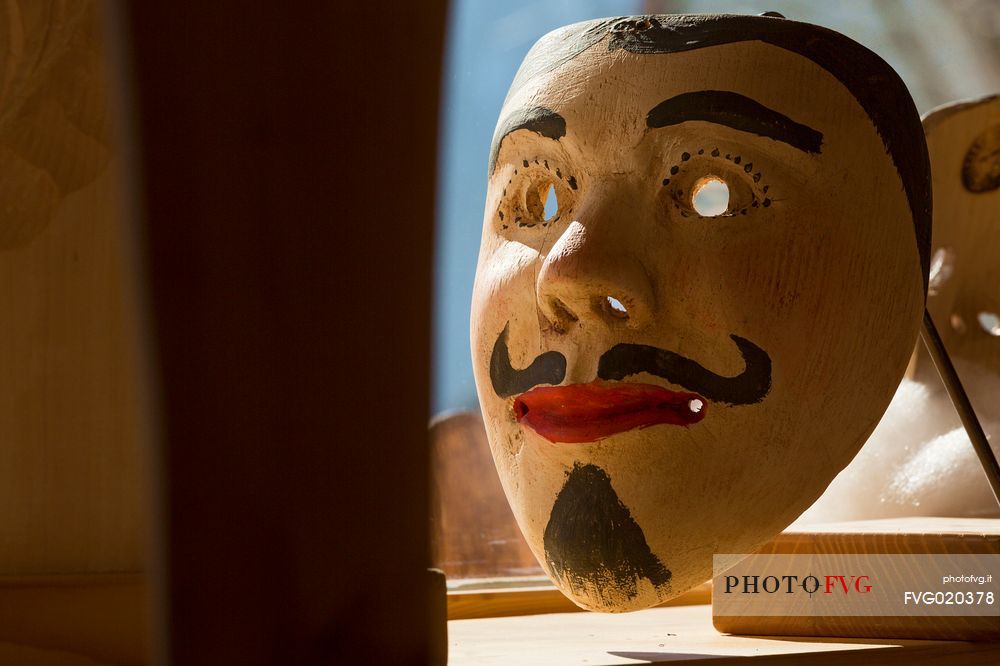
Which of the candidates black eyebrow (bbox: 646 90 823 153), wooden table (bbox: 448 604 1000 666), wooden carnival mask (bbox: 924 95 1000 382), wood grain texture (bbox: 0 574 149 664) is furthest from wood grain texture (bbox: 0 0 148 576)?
wooden carnival mask (bbox: 924 95 1000 382)

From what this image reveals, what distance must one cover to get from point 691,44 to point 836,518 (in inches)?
24.0

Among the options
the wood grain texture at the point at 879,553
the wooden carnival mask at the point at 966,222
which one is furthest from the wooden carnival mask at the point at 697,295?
the wooden carnival mask at the point at 966,222

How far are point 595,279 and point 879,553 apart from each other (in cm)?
38

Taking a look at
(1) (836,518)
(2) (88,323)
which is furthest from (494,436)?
(1) (836,518)

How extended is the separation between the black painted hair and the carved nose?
0.52 feet

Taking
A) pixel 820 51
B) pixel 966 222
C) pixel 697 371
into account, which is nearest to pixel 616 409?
pixel 697 371

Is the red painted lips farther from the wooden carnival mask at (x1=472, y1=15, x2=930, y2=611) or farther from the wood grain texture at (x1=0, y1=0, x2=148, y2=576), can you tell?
the wood grain texture at (x1=0, y1=0, x2=148, y2=576)

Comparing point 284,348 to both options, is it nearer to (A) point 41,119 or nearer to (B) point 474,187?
(A) point 41,119

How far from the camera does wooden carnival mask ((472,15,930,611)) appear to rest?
0.70 metres

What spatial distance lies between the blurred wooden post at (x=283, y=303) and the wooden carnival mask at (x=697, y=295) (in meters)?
0.48

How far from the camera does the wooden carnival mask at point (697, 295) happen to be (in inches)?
27.5

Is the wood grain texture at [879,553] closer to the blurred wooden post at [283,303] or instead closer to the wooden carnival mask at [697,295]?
the wooden carnival mask at [697,295]

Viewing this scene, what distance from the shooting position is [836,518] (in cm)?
112

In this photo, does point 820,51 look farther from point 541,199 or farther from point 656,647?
point 656,647
